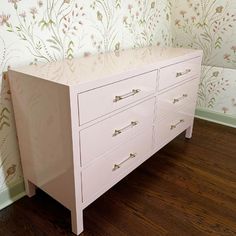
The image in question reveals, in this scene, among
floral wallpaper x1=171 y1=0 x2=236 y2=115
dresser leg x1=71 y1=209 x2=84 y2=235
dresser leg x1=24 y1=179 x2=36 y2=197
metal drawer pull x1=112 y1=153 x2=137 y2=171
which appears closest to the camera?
dresser leg x1=71 y1=209 x2=84 y2=235

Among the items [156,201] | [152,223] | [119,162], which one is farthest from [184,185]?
[119,162]

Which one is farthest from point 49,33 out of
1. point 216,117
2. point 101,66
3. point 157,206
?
point 216,117

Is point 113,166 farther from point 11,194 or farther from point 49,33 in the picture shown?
point 49,33

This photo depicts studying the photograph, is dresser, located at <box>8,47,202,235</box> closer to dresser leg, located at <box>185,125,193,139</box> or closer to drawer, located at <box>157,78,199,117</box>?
drawer, located at <box>157,78,199,117</box>

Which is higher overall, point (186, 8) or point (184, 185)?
point (186, 8)

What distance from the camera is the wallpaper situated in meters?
1.22

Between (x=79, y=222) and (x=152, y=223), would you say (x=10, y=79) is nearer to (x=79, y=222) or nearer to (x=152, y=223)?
(x=79, y=222)

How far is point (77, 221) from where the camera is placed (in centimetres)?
119

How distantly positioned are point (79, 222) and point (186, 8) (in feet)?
6.01

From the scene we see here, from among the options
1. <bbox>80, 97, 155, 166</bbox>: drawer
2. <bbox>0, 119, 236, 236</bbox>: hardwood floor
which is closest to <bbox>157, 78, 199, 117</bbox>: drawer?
<bbox>80, 97, 155, 166</bbox>: drawer

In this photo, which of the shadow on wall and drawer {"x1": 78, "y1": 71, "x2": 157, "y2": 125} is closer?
drawer {"x1": 78, "y1": 71, "x2": 157, "y2": 125}

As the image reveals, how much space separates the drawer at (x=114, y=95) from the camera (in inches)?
41.1

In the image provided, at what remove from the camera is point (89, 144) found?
1117mm

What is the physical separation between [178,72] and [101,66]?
58cm
